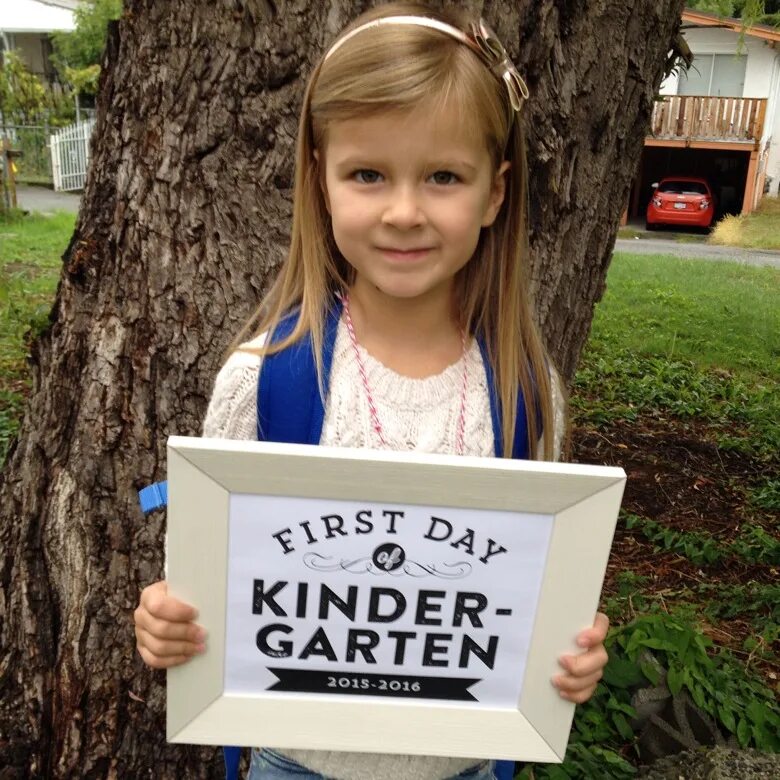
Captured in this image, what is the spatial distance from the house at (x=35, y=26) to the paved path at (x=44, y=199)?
9.64 metres

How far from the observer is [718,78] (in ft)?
80.4

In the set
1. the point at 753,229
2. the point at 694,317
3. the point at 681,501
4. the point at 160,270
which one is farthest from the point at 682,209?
the point at 160,270

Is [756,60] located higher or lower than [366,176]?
higher

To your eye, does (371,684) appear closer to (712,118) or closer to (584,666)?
(584,666)

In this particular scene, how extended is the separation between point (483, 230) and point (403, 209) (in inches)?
13.0

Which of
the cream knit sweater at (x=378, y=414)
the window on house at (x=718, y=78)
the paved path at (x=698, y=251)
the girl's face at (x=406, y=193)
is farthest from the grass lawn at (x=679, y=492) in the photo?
the window on house at (x=718, y=78)

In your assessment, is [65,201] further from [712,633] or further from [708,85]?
[708,85]

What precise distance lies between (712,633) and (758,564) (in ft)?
2.40

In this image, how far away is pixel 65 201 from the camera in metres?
15.9

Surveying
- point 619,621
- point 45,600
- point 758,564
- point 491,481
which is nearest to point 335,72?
point 491,481

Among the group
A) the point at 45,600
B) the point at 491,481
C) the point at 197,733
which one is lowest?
the point at 45,600

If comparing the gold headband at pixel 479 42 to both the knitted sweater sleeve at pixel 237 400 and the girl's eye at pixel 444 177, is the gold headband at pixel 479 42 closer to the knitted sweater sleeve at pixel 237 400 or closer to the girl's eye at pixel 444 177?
the girl's eye at pixel 444 177

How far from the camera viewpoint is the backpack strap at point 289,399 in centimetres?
135

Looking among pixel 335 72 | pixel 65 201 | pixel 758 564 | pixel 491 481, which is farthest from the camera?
pixel 65 201
